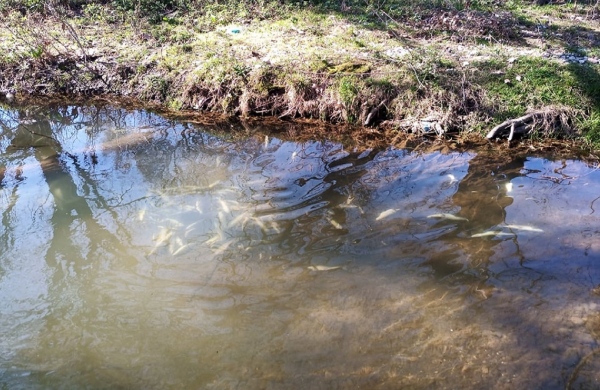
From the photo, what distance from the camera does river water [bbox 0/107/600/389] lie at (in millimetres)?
4039

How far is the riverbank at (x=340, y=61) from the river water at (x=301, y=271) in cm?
141

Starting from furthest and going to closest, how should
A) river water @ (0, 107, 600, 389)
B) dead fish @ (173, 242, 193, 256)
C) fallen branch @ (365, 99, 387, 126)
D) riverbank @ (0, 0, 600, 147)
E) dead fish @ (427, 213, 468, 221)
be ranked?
fallen branch @ (365, 99, 387, 126)
riverbank @ (0, 0, 600, 147)
dead fish @ (427, 213, 468, 221)
dead fish @ (173, 242, 193, 256)
river water @ (0, 107, 600, 389)

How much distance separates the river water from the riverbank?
141cm

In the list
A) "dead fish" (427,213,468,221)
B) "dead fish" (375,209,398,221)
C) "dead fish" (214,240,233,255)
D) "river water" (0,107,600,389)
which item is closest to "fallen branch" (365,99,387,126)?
"river water" (0,107,600,389)

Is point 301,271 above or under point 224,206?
under

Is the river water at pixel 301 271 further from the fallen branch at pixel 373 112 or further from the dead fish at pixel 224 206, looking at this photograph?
the fallen branch at pixel 373 112

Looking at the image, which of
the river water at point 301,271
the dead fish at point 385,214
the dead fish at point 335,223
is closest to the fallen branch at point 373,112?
the river water at point 301,271

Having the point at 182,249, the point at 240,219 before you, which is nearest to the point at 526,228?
the point at 240,219

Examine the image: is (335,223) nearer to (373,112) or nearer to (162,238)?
(162,238)

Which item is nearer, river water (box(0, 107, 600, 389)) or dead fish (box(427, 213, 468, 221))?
river water (box(0, 107, 600, 389))

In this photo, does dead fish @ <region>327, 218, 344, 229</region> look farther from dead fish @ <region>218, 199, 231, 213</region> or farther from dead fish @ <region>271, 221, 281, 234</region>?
dead fish @ <region>218, 199, 231, 213</region>

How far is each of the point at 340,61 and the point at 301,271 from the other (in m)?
6.52

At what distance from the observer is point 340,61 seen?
1020cm

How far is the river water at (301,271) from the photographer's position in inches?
159
